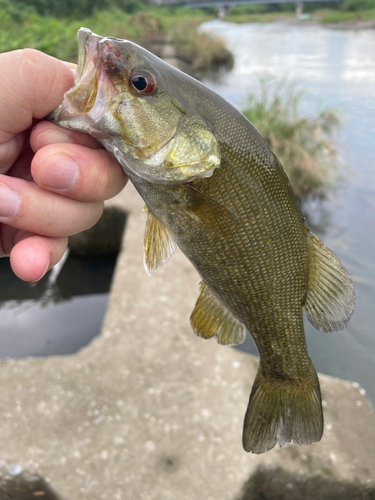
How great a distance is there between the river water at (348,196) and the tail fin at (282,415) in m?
2.78

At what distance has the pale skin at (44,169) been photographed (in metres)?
1.16

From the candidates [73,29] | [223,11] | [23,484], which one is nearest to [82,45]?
[23,484]

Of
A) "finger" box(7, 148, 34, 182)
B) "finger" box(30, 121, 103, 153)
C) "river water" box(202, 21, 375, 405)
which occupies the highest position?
"finger" box(30, 121, 103, 153)

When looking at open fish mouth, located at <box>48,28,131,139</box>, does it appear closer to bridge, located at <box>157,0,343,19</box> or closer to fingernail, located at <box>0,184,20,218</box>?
fingernail, located at <box>0,184,20,218</box>

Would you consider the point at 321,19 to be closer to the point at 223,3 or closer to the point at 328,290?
the point at 223,3

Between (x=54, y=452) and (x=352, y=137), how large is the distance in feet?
28.4

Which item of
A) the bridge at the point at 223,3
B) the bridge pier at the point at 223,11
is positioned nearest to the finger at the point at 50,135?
the bridge at the point at 223,3

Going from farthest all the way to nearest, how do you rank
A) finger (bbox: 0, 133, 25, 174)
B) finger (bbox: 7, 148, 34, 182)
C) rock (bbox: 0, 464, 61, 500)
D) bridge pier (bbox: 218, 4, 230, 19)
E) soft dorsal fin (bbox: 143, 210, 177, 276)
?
bridge pier (bbox: 218, 4, 230, 19)
rock (bbox: 0, 464, 61, 500)
finger (bbox: 7, 148, 34, 182)
finger (bbox: 0, 133, 25, 174)
soft dorsal fin (bbox: 143, 210, 177, 276)

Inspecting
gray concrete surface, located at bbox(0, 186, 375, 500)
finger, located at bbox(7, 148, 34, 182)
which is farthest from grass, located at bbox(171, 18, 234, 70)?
finger, located at bbox(7, 148, 34, 182)

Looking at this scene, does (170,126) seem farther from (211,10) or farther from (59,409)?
(211,10)

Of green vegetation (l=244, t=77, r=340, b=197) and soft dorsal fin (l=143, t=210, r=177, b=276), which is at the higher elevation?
soft dorsal fin (l=143, t=210, r=177, b=276)

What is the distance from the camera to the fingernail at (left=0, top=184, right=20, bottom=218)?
1184 mm

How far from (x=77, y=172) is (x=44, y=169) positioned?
4.1 inches

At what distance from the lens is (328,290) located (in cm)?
132
